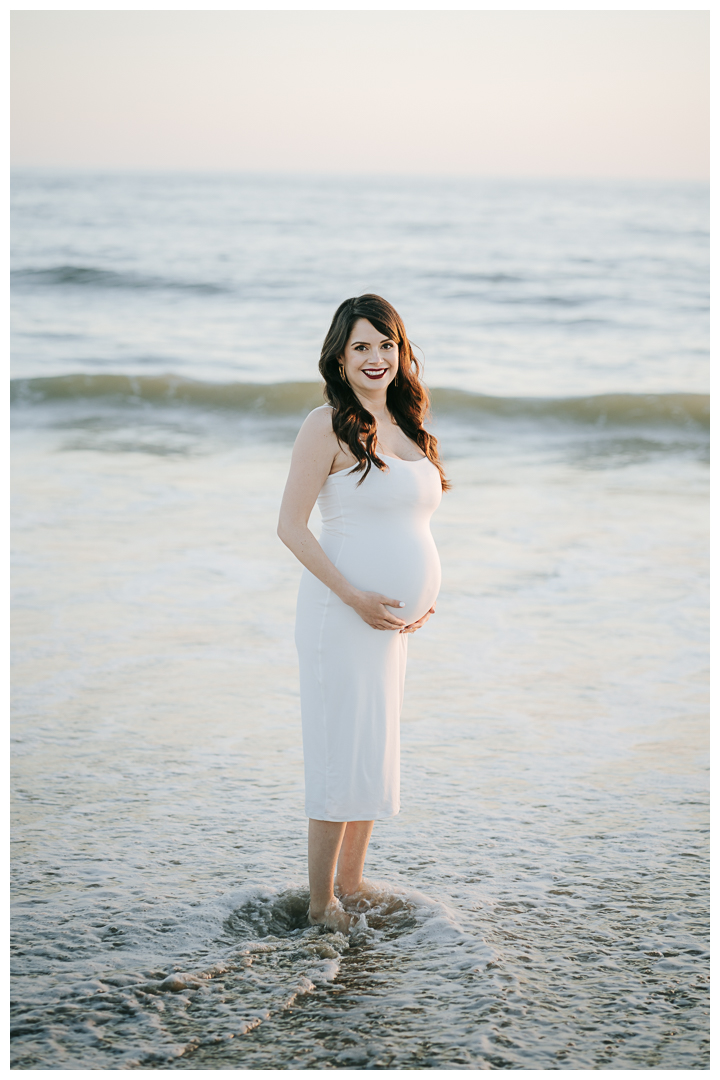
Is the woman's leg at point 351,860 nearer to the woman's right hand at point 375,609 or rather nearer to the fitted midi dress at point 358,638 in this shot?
the fitted midi dress at point 358,638

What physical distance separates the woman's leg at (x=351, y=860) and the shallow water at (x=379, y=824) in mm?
109

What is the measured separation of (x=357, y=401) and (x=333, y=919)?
5.37ft

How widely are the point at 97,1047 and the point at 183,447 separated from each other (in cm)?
955

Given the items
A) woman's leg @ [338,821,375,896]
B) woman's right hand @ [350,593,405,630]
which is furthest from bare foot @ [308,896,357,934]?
woman's right hand @ [350,593,405,630]

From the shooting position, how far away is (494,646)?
573 cm

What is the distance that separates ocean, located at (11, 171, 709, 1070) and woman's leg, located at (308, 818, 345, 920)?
4.6 inches

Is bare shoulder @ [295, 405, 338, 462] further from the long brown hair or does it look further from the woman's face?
the woman's face

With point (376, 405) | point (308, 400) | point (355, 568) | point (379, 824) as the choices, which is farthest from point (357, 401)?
point (308, 400)

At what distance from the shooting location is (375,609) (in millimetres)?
3023

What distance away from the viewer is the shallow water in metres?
2.73

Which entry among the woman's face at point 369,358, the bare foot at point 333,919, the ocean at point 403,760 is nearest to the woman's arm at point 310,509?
the woman's face at point 369,358

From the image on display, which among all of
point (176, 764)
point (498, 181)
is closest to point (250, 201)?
point (498, 181)

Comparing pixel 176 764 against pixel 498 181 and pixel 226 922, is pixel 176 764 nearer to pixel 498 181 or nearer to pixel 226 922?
pixel 226 922

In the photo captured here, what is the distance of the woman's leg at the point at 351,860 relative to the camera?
131 inches
